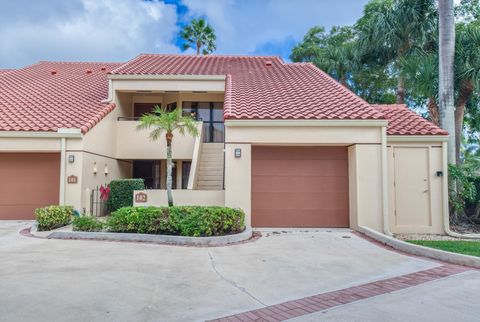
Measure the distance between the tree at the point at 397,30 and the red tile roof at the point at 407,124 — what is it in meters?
2.64

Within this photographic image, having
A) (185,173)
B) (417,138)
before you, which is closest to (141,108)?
(185,173)

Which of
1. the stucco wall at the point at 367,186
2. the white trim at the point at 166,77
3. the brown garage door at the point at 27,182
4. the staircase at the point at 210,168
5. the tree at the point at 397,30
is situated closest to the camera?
the stucco wall at the point at 367,186

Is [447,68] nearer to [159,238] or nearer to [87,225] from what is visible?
[159,238]

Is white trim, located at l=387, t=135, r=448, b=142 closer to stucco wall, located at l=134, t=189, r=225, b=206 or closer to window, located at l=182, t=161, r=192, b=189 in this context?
stucco wall, located at l=134, t=189, r=225, b=206

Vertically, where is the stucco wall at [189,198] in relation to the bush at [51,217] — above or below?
above

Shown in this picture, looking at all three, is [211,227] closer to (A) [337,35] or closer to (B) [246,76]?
(B) [246,76]

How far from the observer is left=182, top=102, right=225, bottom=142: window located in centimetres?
1678

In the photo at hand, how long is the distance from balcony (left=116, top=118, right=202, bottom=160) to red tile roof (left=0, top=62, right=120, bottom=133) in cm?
121

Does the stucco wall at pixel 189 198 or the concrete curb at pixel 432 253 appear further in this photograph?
the stucco wall at pixel 189 198

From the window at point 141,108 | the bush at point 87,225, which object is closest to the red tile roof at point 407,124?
the bush at point 87,225

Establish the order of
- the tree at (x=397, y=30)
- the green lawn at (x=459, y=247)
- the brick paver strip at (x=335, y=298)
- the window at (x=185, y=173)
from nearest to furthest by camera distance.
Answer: the brick paver strip at (x=335, y=298) → the green lawn at (x=459, y=247) → the tree at (x=397, y=30) → the window at (x=185, y=173)

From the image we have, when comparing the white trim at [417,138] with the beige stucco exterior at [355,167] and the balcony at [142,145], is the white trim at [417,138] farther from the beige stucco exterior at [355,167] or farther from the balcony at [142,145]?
the balcony at [142,145]

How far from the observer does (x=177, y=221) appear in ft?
27.8

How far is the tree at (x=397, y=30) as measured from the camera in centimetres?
1406
